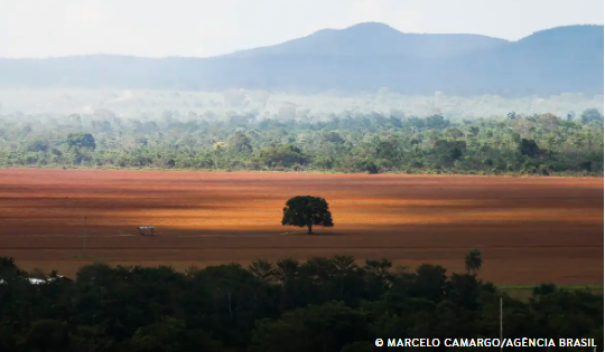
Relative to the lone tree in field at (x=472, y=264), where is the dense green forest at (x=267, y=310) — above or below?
above

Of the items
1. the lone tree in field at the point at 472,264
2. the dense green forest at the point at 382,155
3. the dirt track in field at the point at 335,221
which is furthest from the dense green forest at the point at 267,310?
the dense green forest at the point at 382,155

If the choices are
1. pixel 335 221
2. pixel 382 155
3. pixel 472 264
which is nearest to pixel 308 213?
pixel 335 221

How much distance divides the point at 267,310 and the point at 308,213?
Answer: 21.3 metres

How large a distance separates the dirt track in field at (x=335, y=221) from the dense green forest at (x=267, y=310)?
667 centimetres

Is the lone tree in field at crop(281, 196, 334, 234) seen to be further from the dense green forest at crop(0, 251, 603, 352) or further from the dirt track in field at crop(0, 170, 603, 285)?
the dense green forest at crop(0, 251, 603, 352)

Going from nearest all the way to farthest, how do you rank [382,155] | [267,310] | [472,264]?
[267,310] < [472,264] < [382,155]

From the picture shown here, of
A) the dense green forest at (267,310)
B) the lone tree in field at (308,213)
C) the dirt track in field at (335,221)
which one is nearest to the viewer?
the dense green forest at (267,310)

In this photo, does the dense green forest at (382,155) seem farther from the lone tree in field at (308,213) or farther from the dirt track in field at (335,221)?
the lone tree in field at (308,213)

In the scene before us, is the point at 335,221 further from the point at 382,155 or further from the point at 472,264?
the point at 382,155

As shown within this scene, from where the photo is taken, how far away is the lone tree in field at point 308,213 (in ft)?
138

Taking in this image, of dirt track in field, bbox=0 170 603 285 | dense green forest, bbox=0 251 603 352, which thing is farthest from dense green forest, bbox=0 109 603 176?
dense green forest, bbox=0 251 603 352

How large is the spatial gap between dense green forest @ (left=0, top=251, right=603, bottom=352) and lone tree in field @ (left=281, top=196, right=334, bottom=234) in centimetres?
1804

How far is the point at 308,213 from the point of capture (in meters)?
42.4

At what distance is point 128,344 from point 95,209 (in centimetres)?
3503
